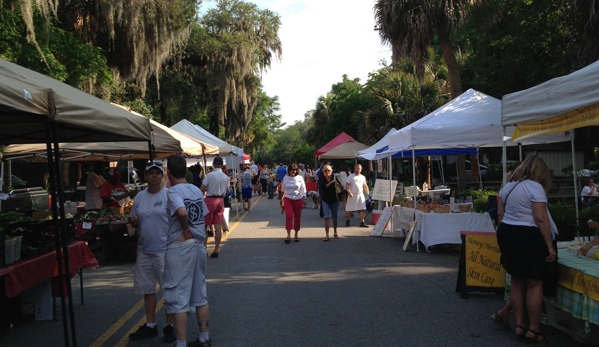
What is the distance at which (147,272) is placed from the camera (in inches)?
242

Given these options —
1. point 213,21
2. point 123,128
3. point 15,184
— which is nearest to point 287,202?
point 123,128

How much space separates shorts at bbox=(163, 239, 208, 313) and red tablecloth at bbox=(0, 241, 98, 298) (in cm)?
174

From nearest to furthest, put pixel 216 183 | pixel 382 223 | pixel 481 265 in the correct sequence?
1. pixel 481 265
2. pixel 216 183
3. pixel 382 223

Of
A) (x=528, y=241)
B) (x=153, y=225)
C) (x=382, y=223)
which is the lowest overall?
(x=382, y=223)

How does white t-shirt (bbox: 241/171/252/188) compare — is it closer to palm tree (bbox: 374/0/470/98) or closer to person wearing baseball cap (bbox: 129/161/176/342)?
palm tree (bbox: 374/0/470/98)

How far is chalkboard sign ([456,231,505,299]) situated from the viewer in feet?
24.8

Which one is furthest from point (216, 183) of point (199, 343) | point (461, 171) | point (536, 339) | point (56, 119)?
point (461, 171)

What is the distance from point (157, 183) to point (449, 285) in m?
4.66

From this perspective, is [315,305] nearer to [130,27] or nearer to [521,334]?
[521,334]

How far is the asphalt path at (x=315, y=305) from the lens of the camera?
6.19 meters

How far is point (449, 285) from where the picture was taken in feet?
28.6

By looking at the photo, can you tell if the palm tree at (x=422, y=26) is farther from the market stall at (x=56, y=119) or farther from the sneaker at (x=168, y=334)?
the sneaker at (x=168, y=334)

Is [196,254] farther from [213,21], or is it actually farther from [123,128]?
[213,21]

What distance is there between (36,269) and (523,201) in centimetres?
503
